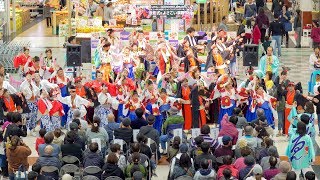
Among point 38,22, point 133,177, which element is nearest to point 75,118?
point 133,177

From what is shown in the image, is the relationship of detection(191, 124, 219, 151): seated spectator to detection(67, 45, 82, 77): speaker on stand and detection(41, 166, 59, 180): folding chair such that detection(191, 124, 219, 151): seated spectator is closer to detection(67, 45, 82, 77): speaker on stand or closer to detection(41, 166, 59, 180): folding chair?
detection(41, 166, 59, 180): folding chair

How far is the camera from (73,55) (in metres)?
26.3

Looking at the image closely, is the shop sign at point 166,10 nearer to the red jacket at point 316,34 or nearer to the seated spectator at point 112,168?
the red jacket at point 316,34

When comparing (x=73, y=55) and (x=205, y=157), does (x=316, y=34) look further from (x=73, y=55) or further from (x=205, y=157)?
(x=205, y=157)

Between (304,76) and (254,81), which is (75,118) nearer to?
(254,81)

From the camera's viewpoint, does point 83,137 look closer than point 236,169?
No

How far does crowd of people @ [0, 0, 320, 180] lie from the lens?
58.8 feet

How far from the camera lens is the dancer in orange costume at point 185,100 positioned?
75.5ft

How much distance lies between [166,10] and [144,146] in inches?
584

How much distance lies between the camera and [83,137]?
19.3 m

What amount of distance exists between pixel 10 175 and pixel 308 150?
540 cm

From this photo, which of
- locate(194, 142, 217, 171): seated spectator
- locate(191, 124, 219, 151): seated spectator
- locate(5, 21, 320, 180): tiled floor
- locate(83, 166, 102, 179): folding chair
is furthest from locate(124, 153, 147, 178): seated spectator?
locate(5, 21, 320, 180): tiled floor

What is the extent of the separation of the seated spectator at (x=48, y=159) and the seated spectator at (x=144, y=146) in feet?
5.04

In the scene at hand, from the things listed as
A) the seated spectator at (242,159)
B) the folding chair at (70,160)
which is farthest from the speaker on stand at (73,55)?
the seated spectator at (242,159)
